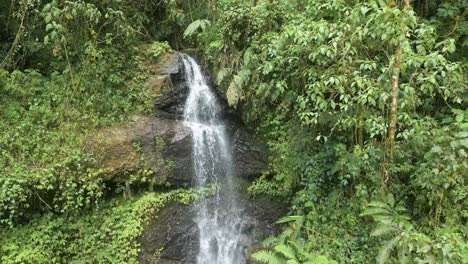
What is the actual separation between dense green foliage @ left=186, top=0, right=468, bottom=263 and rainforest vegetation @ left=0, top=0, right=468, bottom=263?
0.08 ft

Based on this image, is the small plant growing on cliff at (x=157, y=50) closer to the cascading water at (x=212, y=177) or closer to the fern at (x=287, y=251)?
the cascading water at (x=212, y=177)

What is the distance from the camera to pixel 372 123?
4797mm

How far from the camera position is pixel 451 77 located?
4.91 metres

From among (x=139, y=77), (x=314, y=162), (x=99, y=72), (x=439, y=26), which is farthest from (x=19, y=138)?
(x=439, y=26)

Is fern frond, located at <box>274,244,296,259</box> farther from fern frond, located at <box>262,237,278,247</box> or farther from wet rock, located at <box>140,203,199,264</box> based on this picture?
wet rock, located at <box>140,203,199,264</box>

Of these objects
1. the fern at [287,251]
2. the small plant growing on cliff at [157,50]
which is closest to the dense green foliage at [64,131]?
the small plant growing on cliff at [157,50]

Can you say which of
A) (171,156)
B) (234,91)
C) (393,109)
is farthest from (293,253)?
(234,91)

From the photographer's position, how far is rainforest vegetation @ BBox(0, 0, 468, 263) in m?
4.70

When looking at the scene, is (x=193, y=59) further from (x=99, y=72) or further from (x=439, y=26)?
(x=439, y=26)

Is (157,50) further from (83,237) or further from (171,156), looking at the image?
(83,237)

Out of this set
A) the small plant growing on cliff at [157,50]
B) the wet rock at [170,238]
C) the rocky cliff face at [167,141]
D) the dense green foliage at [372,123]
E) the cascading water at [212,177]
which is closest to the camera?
the dense green foliage at [372,123]

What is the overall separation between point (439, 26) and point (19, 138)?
7327 mm

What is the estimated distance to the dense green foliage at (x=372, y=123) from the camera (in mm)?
4496

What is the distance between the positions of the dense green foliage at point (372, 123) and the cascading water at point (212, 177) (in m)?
0.84
